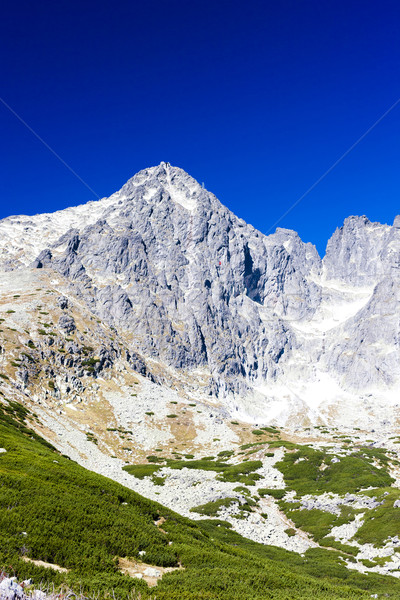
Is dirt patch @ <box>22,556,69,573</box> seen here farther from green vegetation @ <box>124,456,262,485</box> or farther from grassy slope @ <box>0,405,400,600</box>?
green vegetation @ <box>124,456,262,485</box>

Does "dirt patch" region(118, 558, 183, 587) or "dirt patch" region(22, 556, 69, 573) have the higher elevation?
"dirt patch" region(22, 556, 69, 573)

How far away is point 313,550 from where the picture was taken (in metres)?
36.1

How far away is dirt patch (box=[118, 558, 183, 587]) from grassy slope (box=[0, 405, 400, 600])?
15.3 inches

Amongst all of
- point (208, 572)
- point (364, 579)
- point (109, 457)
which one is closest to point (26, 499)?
point (208, 572)

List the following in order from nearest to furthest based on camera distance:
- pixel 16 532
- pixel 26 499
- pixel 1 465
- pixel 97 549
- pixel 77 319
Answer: pixel 16 532 → pixel 97 549 → pixel 26 499 → pixel 1 465 → pixel 77 319

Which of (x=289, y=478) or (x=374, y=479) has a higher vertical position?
(x=374, y=479)

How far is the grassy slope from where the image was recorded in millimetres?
11305

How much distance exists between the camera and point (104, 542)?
551 inches

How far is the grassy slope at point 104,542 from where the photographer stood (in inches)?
445

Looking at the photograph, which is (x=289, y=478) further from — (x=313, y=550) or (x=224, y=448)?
(x=224, y=448)

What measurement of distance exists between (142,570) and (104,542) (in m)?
1.83

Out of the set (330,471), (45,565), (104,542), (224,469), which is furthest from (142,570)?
(224,469)

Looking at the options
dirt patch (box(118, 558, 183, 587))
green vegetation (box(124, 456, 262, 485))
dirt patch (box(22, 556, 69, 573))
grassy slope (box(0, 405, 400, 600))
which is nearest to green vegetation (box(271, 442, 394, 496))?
green vegetation (box(124, 456, 262, 485))

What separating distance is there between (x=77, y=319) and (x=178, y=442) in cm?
8179
